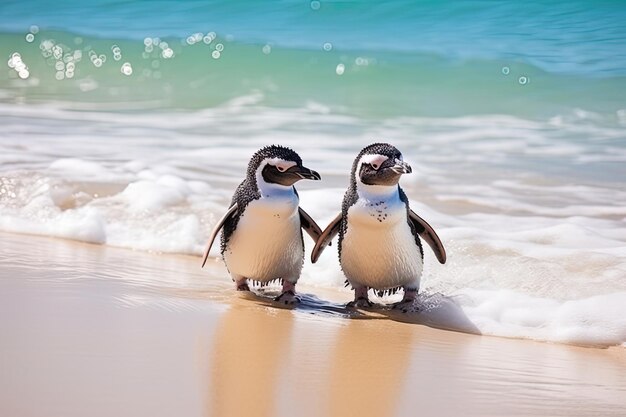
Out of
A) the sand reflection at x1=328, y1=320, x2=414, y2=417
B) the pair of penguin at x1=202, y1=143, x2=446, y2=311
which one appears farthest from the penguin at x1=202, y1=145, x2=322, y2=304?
the sand reflection at x1=328, y1=320, x2=414, y2=417

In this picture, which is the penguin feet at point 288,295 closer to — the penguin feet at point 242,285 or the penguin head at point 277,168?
the penguin feet at point 242,285

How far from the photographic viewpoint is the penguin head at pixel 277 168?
464cm

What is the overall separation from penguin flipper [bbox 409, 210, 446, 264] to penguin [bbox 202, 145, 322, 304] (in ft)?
1.56

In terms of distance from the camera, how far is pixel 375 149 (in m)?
4.54

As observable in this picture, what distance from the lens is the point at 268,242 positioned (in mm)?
4711

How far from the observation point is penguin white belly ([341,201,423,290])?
180 inches

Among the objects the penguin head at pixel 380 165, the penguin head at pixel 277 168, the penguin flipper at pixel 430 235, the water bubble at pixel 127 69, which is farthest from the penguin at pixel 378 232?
the water bubble at pixel 127 69

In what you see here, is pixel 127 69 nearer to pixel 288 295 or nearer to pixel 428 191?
pixel 428 191

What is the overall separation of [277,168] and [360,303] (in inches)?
24.7

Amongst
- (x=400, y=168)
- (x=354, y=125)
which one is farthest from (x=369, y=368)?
(x=354, y=125)

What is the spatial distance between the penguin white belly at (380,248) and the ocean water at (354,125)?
174 mm

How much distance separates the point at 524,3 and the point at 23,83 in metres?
5.48

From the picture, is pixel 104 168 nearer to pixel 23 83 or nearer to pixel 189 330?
pixel 189 330

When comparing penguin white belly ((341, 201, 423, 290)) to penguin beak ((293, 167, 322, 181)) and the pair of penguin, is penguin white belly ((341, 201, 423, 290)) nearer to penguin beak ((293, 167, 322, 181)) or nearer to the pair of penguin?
the pair of penguin
